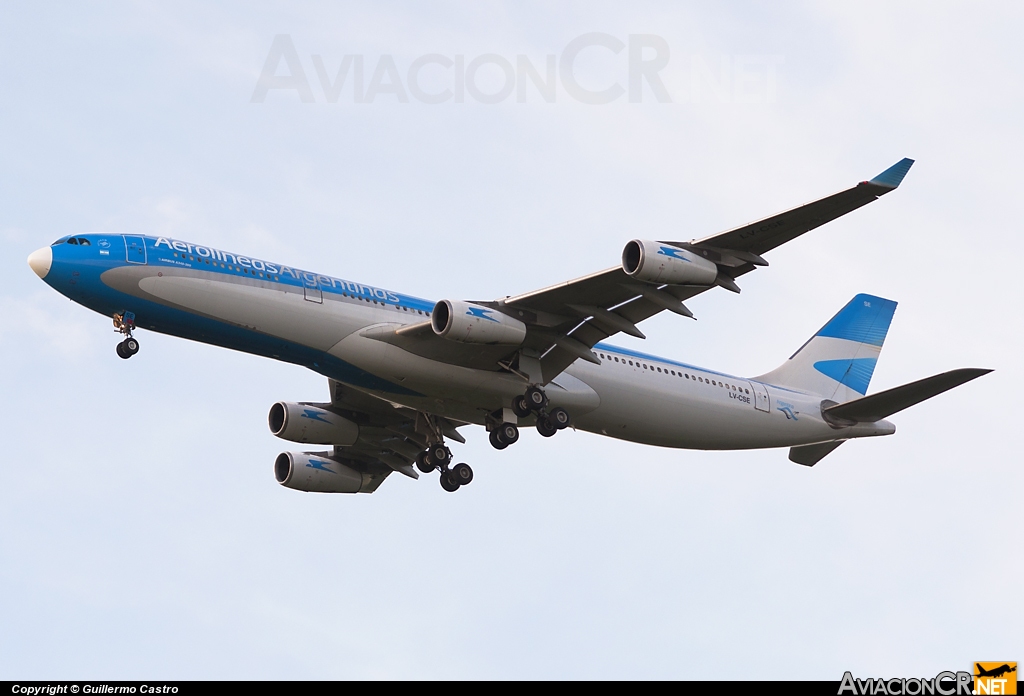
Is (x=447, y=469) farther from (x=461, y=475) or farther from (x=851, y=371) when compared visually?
(x=851, y=371)

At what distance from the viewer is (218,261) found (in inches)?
1223

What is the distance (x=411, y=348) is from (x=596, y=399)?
5725 mm

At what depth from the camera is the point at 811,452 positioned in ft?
131

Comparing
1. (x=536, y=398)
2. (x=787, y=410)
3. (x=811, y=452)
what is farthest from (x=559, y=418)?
(x=811, y=452)

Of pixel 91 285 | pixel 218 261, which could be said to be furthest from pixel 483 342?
pixel 91 285

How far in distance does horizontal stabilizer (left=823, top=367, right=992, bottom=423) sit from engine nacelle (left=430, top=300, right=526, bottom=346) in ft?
37.4

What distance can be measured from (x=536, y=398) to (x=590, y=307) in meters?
2.88

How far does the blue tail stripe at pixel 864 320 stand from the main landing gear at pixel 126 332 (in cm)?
2323

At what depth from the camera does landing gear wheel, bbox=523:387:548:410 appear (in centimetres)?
3312

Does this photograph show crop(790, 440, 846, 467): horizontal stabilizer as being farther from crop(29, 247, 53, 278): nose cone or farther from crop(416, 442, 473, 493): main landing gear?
crop(29, 247, 53, 278): nose cone

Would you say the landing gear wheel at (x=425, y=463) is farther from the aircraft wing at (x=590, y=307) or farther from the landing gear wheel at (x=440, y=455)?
the aircraft wing at (x=590, y=307)

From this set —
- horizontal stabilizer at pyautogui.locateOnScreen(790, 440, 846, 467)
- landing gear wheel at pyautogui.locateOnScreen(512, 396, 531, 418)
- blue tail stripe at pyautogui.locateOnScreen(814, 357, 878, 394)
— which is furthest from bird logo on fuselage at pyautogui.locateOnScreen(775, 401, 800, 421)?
landing gear wheel at pyautogui.locateOnScreen(512, 396, 531, 418)

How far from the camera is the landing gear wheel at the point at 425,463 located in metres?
37.1

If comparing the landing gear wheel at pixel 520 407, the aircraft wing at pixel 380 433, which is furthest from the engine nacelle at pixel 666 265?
the aircraft wing at pixel 380 433
